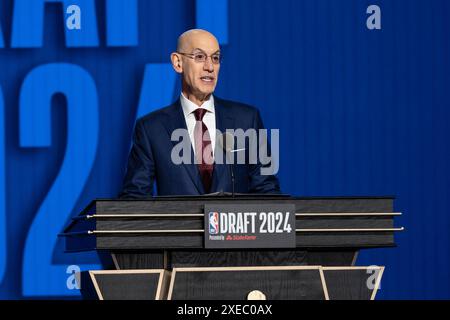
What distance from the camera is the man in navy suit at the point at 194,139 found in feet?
15.6

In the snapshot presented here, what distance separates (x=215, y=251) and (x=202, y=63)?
1109 mm

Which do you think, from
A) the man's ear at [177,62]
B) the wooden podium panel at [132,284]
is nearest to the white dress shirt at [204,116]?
the man's ear at [177,62]

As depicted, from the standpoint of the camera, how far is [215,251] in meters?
4.18

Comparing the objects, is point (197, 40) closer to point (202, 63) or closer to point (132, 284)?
point (202, 63)

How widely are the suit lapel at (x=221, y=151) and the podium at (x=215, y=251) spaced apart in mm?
467

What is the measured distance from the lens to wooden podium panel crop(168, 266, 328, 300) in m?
4.05

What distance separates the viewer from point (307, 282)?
4.12 metres

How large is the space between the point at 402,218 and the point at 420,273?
1.35 ft

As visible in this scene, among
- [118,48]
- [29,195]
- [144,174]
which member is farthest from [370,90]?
[144,174]

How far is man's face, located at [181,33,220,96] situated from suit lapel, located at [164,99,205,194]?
0.43ft

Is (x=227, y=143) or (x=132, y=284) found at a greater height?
(x=227, y=143)

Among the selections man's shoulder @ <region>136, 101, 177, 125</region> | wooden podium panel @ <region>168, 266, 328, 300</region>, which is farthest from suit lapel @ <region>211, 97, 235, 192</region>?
wooden podium panel @ <region>168, 266, 328, 300</region>

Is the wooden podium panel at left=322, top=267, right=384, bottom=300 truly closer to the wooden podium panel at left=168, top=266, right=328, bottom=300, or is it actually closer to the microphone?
the wooden podium panel at left=168, top=266, right=328, bottom=300

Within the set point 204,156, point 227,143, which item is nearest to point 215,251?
point 227,143
